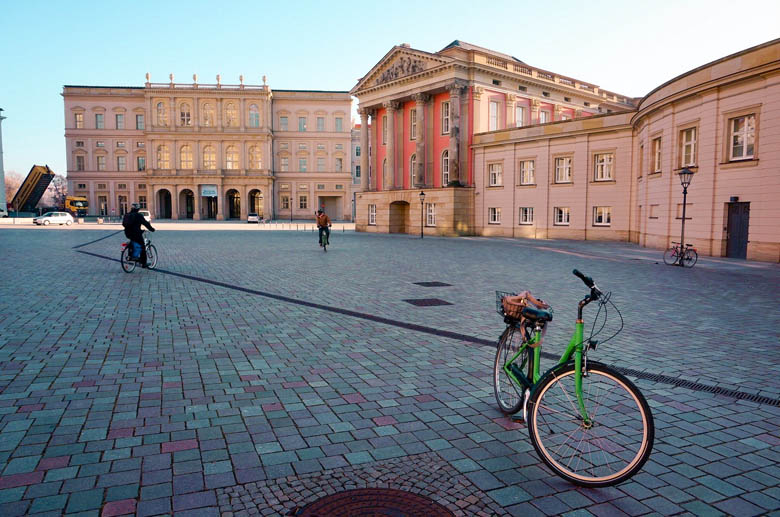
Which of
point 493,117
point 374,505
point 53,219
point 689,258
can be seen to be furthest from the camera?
point 53,219

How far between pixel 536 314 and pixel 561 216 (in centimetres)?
3539

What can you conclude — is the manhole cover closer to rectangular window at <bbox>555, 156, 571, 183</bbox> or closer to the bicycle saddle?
the bicycle saddle

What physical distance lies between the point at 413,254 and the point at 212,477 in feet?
67.3

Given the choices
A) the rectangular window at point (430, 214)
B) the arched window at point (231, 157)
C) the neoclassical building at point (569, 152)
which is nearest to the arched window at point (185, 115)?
the arched window at point (231, 157)

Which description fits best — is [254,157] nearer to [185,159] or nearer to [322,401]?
[185,159]

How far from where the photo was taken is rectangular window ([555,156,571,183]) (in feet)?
122

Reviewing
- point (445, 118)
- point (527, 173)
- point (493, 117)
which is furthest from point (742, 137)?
point (445, 118)

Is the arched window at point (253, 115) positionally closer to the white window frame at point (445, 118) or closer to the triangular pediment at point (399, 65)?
the triangular pediment at point (399, 65)

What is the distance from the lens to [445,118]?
45.3 m

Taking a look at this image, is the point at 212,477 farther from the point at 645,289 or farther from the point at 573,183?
the point at 573,183

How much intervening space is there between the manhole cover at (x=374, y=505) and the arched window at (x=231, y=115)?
88.4m

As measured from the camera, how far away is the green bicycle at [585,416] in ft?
11.9

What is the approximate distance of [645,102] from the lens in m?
28.6

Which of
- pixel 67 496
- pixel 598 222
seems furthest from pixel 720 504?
pixel 598 222
